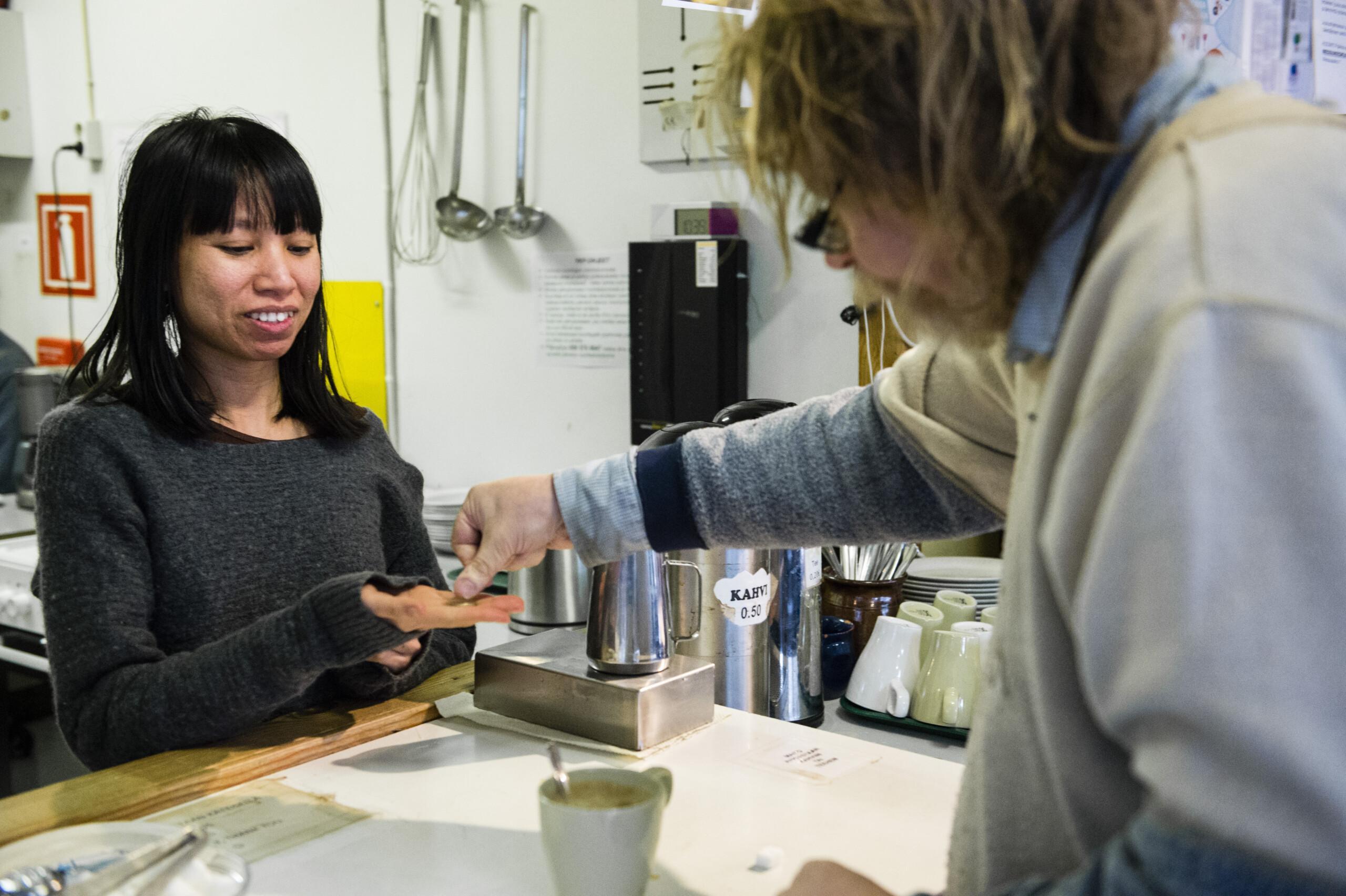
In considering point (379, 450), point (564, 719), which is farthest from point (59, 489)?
point (564, 719)

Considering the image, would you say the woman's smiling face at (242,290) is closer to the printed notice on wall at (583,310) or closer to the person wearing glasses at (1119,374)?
the person wearing glasses at (1119,374)

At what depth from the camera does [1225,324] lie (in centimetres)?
43

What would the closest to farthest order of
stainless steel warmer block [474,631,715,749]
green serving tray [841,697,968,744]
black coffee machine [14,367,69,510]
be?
1. stainless steel warmer block [474,631,715,749]
2. green serving tray [841,697,968,744]
3. black coffee machine [14,367,69,510]

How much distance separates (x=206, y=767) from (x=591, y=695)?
0.35m

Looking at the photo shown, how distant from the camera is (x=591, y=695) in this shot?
3.59 ft

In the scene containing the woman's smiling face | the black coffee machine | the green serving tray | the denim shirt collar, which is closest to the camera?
the denim shirt collar

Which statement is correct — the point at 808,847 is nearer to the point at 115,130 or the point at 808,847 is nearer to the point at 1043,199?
the point at 1043,199

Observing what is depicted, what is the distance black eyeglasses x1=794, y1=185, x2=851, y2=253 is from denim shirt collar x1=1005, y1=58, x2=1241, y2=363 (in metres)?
0.12

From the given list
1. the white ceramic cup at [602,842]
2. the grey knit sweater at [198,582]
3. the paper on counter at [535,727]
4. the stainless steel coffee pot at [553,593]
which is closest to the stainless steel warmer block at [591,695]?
the paper on counter at [535,727]

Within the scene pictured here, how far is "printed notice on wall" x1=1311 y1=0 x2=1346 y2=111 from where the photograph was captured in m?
2.04

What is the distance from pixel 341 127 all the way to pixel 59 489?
2027 millimetres

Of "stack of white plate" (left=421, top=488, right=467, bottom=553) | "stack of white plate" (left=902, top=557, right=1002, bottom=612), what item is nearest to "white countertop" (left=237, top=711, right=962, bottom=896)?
"stack of white plate" (left=902, top=557, right=1002, bottom=612)

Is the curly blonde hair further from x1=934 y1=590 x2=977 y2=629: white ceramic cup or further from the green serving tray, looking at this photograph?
x1=934 y1=590 x2=977 y2=629: white ceramic cup

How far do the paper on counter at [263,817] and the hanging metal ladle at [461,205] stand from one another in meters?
1.87
